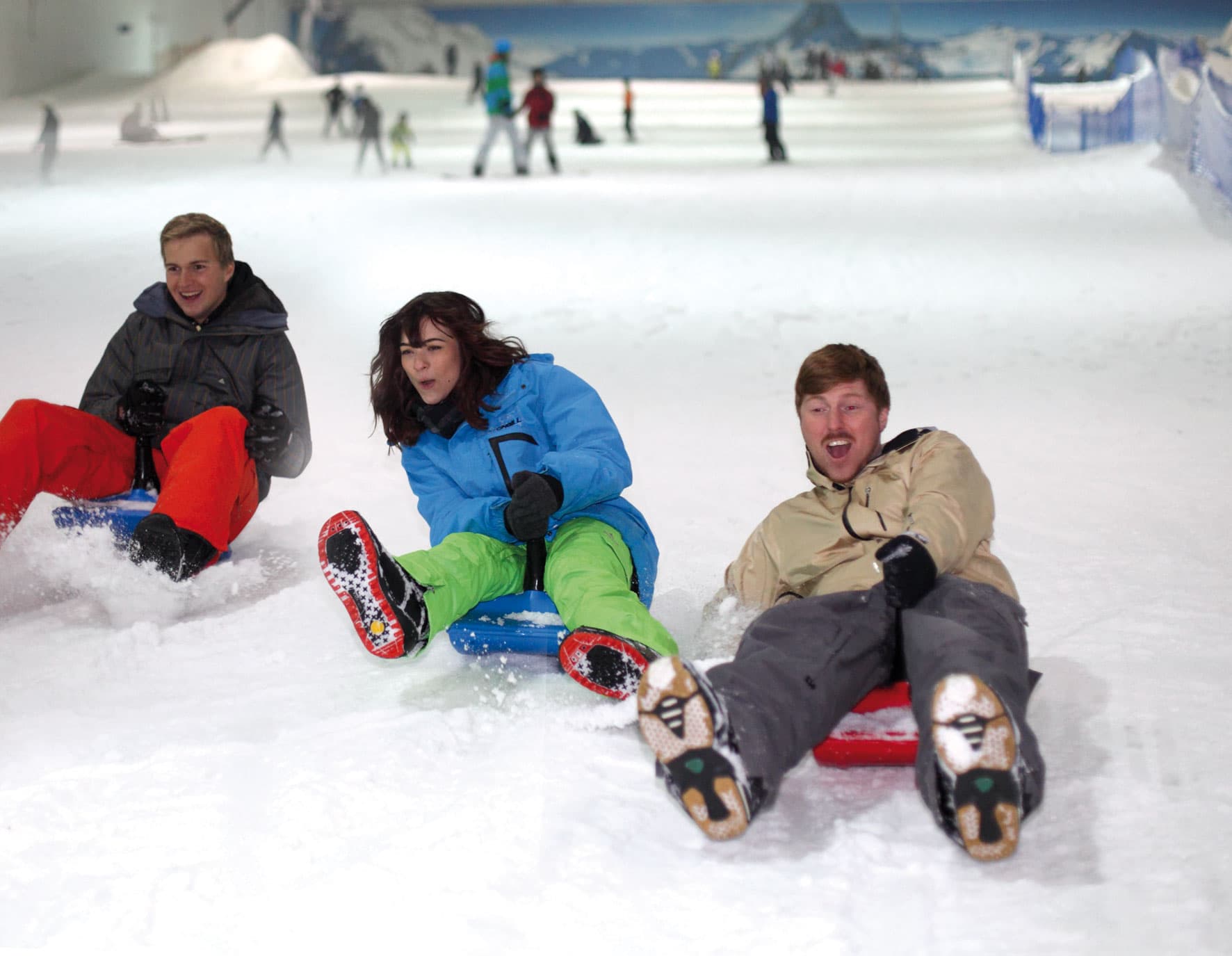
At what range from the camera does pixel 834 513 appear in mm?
2223

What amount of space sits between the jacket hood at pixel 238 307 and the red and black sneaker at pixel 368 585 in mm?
1058

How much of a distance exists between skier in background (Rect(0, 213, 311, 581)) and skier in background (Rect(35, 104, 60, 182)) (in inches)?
271

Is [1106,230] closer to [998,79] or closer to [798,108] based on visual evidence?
[798,108]

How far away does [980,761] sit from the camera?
157 centimetres

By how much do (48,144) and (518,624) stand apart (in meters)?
8.66

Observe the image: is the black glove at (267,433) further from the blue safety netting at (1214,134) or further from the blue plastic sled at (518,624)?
the blue safety netting at (1214,134)

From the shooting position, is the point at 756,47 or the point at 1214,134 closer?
the point at 1214,134

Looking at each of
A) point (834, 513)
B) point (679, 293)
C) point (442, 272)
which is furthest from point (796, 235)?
point (834, 513)

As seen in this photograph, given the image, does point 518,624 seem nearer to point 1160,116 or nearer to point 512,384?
point 512,384

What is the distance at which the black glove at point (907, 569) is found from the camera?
191cm

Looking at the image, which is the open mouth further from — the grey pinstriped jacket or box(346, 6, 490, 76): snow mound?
box(346, 6, 490, 76): snow mound

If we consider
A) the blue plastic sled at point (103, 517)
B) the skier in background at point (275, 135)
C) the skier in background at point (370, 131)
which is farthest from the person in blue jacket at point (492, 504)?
the skier in background at point (275, 135)

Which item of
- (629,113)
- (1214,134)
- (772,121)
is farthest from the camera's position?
(629,113)

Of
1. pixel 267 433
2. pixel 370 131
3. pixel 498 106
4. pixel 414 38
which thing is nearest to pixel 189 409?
pixel 267 433
